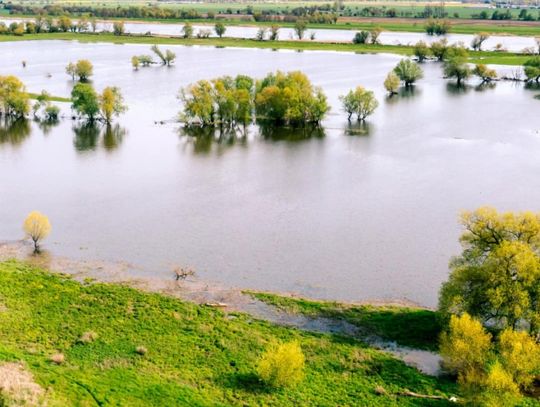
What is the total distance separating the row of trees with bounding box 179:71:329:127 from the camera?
229 ft

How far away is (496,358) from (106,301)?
18.6m

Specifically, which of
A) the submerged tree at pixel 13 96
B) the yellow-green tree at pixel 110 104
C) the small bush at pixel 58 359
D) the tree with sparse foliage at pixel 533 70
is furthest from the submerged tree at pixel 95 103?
the tree with sparse foliage at pixel 533 70

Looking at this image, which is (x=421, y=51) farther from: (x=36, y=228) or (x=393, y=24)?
(x=36, y=228)

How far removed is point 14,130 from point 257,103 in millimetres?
26594

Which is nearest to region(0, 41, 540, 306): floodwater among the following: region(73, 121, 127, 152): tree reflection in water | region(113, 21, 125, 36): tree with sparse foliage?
region(73, 121, 127, 152): tree reflection in water

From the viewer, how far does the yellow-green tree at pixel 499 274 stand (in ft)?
89.9

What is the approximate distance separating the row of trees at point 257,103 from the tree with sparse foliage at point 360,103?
10.6 feet

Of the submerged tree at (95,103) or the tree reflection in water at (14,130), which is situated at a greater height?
the submerged tree at (95,103)

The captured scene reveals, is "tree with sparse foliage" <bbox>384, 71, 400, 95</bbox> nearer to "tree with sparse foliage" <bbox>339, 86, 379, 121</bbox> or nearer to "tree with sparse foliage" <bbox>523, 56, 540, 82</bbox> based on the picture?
"tree with sparse foliage" <bbox>339, 86, 379, 121</bbox>

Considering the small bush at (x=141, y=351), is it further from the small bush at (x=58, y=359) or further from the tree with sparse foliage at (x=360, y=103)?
the tree with sparse foliage at (x=360, y=103)

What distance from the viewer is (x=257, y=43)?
461 feet

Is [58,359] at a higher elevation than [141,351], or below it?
higher

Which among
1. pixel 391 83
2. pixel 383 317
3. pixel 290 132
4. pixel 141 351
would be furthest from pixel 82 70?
pixel 383 317

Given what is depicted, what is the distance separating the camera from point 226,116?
70.8m
